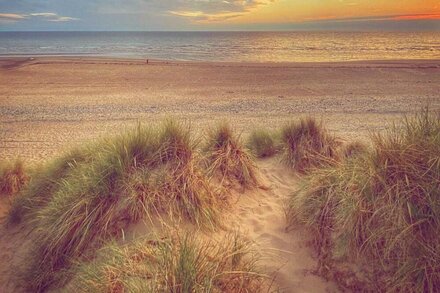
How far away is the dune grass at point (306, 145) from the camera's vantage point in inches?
227

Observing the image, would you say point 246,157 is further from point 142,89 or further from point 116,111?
point 142,89

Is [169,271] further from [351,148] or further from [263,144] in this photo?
[351,148]

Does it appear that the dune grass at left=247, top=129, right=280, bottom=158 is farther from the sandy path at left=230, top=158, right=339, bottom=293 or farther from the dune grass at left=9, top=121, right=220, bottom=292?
the dune grass at left=9, top=121, right=220, bottom=292

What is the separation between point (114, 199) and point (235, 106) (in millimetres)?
10762

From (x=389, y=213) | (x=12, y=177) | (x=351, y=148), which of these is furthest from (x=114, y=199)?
(x=351, y=148)

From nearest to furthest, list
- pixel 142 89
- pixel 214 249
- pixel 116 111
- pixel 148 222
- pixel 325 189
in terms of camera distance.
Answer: pixel 214 249, pixel 148 222, pixel 325 189, pixel 116 111, pixel 142 89

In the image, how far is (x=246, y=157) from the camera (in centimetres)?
541

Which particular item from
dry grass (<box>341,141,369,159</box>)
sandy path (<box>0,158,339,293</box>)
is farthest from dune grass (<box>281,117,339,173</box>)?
sandy path (<box>0,158,339,293</box>)

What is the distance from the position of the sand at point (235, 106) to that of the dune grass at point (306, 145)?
0.92 feet

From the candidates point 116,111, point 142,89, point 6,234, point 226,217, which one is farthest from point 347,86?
point 6,234

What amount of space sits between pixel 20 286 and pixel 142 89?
53.5 feet

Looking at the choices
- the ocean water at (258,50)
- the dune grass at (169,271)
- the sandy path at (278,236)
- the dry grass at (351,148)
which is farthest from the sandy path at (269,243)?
the ocean water at (258,50)

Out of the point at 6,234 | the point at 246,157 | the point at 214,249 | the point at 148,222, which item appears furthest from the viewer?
the point at 246,157

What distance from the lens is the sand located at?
4094 mm
